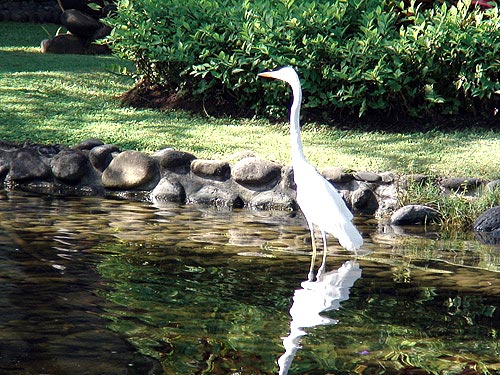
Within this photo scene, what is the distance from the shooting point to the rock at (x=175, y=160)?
7695 mm

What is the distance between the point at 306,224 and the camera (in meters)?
6.86

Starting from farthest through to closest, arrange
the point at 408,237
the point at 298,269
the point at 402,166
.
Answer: the point at 402,166
the point at 408,237
the point at 298,269

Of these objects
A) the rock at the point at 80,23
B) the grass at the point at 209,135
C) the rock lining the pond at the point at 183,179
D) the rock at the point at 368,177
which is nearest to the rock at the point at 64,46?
the rock at the point at 80,23

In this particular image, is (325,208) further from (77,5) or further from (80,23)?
(77,5)

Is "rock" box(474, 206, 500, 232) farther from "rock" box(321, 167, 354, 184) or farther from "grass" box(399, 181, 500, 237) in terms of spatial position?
"rock" box(321, 167, 354, 184)

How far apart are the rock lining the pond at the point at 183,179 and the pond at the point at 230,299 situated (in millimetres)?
504

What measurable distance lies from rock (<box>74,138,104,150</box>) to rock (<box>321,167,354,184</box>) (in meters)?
2.23

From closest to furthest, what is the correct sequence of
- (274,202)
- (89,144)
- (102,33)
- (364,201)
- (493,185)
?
(493,185) → (364,201) → (274,202) → (89,144) → (102,33)

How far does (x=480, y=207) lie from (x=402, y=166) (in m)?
0.90

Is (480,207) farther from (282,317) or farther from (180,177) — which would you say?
(282,317)

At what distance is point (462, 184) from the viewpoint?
7.09m

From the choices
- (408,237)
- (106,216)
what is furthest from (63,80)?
(408,237)

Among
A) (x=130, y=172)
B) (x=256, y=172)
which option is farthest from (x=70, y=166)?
(x=256, y=172)

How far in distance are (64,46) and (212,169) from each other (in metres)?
7.45
